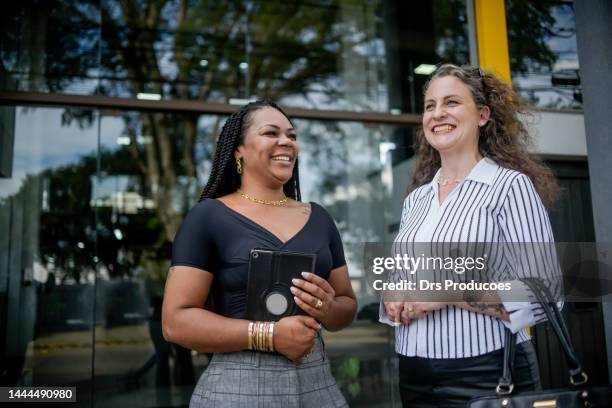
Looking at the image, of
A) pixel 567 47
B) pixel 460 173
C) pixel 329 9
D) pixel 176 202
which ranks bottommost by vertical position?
pixel 460 173

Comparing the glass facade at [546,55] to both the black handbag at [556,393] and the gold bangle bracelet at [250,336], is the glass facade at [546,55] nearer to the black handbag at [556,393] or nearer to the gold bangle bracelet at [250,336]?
the black handbag at [556,393]

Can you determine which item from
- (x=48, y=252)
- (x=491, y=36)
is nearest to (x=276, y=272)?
(x=491, y=36)

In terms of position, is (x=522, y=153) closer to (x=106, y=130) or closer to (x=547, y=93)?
(x=547, y=93)

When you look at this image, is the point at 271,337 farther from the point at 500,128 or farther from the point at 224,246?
the point at 500,128

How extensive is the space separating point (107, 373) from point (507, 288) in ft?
20.8

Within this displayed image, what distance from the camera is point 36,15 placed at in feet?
23.3

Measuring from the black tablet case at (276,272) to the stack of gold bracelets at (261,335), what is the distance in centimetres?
4

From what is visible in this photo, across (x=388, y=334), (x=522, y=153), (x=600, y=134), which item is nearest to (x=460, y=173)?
(x=522, y=153)

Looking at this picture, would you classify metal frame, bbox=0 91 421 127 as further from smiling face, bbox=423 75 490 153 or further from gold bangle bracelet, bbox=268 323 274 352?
gold bangle bracelet, bbox=268 323 274 352

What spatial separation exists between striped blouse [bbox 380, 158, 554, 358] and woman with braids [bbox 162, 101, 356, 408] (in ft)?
0.92

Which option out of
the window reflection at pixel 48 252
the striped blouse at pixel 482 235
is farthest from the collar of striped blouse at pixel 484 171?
the window reflection at pixel 48 252

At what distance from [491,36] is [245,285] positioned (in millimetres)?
2761

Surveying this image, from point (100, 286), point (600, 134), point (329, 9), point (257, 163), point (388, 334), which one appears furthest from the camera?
point (329, 9)

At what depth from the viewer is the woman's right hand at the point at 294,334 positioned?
1.56m
